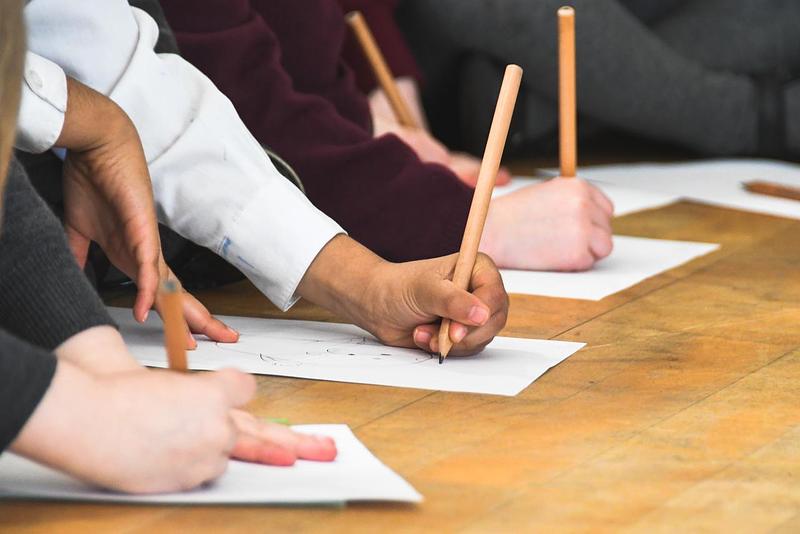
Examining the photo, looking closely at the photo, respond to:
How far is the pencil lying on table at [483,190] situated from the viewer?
0.75m

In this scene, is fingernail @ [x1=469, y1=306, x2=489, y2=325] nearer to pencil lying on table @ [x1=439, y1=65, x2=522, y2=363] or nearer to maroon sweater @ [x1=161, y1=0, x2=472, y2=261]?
pencil lying on table @ [x1=439, y1=65, x2=522, y2=363]

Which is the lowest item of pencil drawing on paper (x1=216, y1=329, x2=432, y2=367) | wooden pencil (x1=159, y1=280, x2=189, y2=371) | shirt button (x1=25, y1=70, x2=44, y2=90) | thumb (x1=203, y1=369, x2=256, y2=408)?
pencil drawing on paper (x1=216, y1=329, x2=432, y2=367)

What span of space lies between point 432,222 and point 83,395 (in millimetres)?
452

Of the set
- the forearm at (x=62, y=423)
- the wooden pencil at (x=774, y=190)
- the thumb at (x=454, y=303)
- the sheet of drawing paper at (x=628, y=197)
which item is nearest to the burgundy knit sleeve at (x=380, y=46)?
the sheet of drawing paper at (x=628, y=197)

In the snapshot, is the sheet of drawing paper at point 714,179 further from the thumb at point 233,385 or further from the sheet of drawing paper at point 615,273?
the thumb at point 233,385

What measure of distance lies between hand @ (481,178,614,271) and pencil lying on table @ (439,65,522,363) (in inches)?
10.5

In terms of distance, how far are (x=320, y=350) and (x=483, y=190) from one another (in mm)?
136

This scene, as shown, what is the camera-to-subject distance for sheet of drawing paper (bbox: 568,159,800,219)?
1305 millimetres

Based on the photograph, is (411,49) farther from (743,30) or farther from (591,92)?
(743,30)

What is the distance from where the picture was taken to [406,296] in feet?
2.54

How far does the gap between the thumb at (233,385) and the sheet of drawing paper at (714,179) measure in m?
0.80

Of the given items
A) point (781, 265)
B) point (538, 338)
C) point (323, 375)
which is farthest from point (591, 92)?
point (323, 375)

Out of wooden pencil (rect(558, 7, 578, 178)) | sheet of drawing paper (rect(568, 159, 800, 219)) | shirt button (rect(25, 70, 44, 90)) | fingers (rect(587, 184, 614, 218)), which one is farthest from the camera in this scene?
sheet of drawing paper (rect(568, 159, 800, 219))

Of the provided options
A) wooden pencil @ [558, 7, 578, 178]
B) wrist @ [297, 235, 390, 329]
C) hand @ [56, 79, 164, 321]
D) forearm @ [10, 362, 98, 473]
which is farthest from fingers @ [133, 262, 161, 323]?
wooden pencil @ [558, 7, 578, 178]
